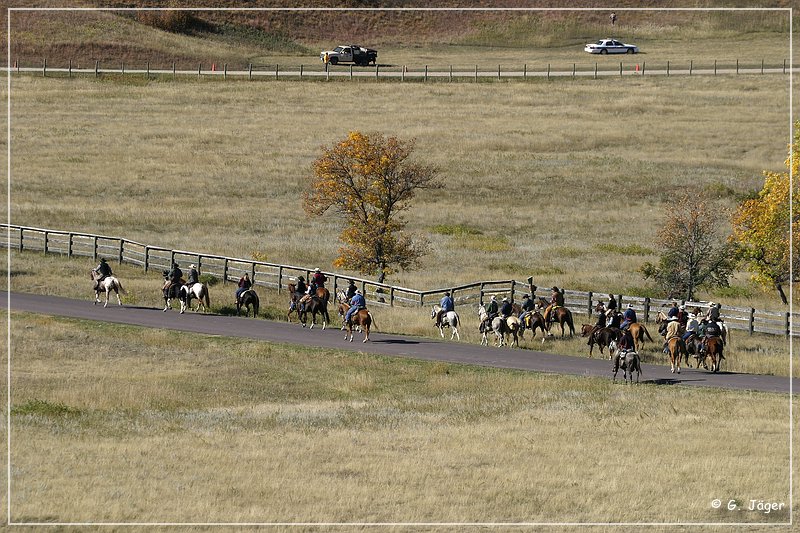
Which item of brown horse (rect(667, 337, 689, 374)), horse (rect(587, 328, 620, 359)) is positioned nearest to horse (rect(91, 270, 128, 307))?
horse (rect(587, 328, 620, 359))

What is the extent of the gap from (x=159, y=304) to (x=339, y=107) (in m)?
53.0

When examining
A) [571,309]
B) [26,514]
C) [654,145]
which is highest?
[654,145]

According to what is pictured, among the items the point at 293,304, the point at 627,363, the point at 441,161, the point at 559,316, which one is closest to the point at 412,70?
the point at 441,161

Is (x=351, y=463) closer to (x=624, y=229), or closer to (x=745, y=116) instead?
(x=624, y=229)

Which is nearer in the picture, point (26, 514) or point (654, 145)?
point (26, 514)

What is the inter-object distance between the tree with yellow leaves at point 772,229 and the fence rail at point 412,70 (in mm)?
57353

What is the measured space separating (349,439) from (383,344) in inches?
434

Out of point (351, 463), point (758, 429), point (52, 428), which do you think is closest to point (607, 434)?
point (758, 429)

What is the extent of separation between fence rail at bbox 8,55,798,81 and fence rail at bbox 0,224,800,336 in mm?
50976

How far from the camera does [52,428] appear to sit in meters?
28.8

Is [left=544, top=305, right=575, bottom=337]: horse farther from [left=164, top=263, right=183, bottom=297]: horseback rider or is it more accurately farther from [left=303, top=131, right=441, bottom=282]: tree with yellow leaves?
[left=164, top=263, right=183, bottom=297]: horseback rider

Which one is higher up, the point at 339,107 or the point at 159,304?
the point at 339,107

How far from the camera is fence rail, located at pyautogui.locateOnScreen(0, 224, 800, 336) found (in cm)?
4303

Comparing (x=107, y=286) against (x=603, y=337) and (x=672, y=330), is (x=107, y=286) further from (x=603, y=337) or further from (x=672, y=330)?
(x=672, y=330)
